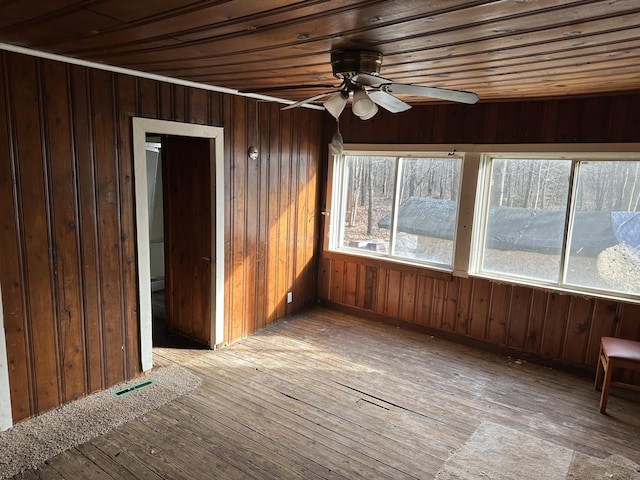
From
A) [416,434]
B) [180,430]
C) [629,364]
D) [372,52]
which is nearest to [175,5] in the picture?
[372,52]

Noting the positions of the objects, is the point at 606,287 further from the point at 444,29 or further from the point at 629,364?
the point at 444,29

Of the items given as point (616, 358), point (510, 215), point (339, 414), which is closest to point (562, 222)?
point (510, 215)

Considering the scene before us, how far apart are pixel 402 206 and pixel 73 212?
10.3ft

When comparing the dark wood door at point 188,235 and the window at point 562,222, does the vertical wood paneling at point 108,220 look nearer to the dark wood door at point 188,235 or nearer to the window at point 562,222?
the dark wood door at point 188,235

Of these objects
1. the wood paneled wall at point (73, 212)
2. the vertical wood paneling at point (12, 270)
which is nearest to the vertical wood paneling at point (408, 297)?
the wood paneled wall at point (73, 212)

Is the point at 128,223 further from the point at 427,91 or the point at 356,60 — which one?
the point at 427,91

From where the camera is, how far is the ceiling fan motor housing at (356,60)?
7.23 feet

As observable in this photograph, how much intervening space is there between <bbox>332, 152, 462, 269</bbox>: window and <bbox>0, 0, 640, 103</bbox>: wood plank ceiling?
1546 millimetres

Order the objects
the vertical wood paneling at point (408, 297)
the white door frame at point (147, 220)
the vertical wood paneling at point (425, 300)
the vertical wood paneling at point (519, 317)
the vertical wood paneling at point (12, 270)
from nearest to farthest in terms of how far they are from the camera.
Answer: the vertical wood paneling at point (12, 270) → the white door frame at point (147, 220) → the vertical wood paneling at point (519, 317) → the vertical wood paneling at point (425, 300) → the vertical wood paneling at point (408, 297)

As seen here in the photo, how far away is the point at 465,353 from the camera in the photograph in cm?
421

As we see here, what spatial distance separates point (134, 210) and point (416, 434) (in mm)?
2505

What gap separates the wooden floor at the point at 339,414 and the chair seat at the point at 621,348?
44 centimetres

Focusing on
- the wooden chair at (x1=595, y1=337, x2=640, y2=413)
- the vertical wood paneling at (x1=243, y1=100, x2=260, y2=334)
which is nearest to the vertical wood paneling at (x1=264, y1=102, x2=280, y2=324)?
the vertical wood paneling at (x1=243, y1=100, x2=260, y2=334)

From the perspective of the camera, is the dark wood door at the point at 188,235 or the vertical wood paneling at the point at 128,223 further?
the dark wood door at the point at 188,235
